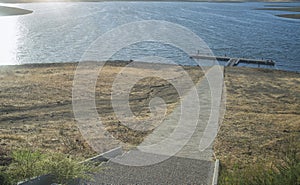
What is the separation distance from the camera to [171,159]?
28.3 feet

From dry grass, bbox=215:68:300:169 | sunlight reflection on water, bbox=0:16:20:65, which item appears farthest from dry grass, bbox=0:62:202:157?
sunlight reflection on water, bbox=0:16:20:65

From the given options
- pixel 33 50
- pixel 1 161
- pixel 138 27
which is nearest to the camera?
pixel 1 161

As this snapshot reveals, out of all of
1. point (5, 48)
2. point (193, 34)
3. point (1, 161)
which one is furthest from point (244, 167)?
point (193, 34)

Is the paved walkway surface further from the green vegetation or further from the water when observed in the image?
the water

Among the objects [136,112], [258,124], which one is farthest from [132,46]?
[258,124]

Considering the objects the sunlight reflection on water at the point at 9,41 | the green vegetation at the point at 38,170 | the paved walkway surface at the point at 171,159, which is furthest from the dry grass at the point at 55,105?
the sunlight reflection on water at the point at 9,41

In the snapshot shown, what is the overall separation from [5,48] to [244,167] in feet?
112

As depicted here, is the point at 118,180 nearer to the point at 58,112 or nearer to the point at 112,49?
the point at 58,112

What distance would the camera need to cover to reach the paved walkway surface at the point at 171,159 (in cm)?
736

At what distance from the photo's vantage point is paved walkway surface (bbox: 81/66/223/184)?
7363mm

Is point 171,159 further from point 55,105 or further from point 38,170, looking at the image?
point 55,105

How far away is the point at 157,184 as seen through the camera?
712cm

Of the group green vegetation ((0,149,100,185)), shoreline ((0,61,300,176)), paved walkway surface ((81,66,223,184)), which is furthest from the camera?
shoreline ((0,61,300,176))

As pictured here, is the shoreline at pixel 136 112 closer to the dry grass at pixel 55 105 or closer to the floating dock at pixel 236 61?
the dry grass at pixel 55 105
